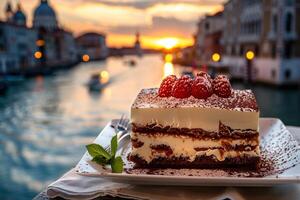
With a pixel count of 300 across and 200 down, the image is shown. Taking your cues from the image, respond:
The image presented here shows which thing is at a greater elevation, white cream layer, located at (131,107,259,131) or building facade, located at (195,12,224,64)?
building facade, located at (195,12,224,64)

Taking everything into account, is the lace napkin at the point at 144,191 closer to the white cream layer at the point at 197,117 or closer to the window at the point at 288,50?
the white cream layer at the point at 197,117

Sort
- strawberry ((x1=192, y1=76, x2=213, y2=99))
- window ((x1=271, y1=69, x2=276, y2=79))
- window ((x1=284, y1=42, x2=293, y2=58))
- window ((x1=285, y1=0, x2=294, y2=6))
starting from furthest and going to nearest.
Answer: window ((x1=271, y1=69, x2=276, y2=79)) → window ((x1=284, y1=42, x2=293, y2=58)) → window ((x1=285, y1=0, x2=294, y2=6)) → strawberry ((x1=192, y1=76, x2=213, y2=99))

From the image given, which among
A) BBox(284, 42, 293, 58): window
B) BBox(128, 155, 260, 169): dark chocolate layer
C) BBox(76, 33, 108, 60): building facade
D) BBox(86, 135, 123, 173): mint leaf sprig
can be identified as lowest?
BBox(128, 155, 260, 169): dark chocolate layer

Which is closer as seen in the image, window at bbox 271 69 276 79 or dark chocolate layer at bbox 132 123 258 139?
dark chocolate layer at bbox 132 123 258 139

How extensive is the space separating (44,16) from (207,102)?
62371mm

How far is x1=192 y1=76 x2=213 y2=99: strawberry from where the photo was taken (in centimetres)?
190

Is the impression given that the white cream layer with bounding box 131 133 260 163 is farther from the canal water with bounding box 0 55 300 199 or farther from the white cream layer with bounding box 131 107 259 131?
the canal water with bounding box 0 55 300 199

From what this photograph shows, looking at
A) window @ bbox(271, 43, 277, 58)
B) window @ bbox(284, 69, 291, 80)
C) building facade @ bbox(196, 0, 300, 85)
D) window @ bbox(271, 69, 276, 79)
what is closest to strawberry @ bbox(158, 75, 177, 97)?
building facade @ bbox(196, 0, 300, 85)

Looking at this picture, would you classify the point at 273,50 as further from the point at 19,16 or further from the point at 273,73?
the point at 19,16

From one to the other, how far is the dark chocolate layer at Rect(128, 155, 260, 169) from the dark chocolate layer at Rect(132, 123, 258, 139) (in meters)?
0.10

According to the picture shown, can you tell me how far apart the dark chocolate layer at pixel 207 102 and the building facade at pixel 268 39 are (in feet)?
61.3

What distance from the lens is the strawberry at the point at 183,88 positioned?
192 centimetres

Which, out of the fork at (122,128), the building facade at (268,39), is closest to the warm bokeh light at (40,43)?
the building facade at (268,39)

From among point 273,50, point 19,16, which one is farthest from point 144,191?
point 19,16
